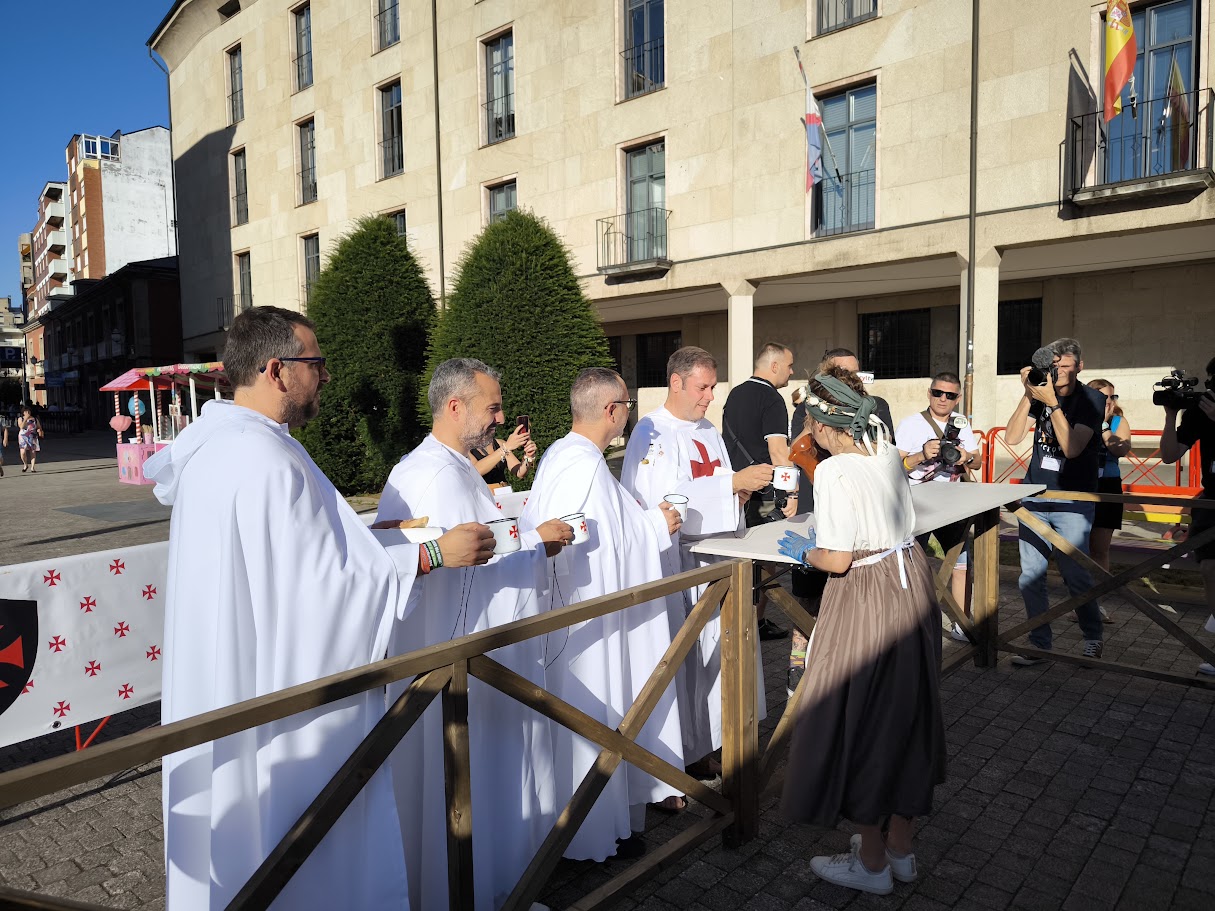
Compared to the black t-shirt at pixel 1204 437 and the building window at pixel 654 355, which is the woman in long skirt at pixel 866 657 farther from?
the building window at pixel 654 355

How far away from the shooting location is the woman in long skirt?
2.80 m

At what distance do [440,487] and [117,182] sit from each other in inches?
2704

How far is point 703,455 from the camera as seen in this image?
14.2 feet

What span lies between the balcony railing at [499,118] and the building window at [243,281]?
13487mm

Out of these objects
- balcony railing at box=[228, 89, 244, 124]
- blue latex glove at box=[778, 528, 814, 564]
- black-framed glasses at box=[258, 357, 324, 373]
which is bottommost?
blue latex glove at box=[778, 528, 814, 564]

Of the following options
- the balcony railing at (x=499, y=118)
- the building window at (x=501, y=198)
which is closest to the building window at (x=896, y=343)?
the building window at (x=501, y=198)

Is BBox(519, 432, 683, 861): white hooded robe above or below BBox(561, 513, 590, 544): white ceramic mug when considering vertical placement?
below

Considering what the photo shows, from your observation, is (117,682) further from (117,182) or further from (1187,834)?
(117,182)

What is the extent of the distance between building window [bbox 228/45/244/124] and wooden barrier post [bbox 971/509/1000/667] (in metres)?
30.8

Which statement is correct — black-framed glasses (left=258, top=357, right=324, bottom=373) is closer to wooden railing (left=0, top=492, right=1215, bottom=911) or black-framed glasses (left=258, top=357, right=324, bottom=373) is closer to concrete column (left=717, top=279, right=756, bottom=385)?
wooden railing (left=0, top=492, right=1215, bottom=911)

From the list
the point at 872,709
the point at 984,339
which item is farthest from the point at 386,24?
the point at 872,709

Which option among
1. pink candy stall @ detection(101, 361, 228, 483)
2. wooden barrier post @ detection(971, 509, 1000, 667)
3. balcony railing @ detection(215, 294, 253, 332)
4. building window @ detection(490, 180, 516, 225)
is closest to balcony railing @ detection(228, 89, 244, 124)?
balcony railing @ detection(215, 294, 253, 332)

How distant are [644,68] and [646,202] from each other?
2905mm

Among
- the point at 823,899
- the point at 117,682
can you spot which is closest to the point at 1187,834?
the point at 823,899
